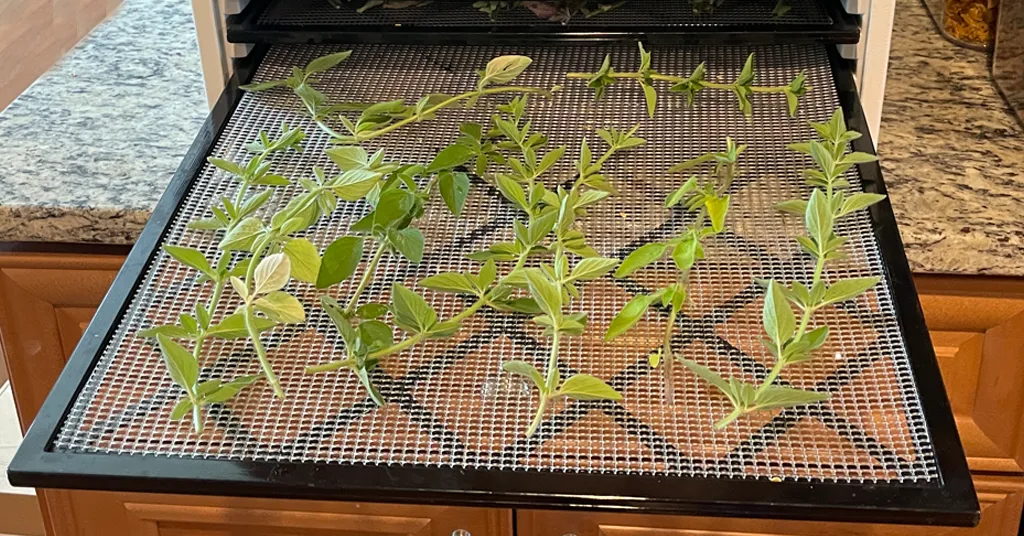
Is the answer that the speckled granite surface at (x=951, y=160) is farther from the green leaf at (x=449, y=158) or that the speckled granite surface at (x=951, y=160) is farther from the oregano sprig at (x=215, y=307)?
the oregano sprig at (x=215, y=307)

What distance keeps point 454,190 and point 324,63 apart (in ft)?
0.86

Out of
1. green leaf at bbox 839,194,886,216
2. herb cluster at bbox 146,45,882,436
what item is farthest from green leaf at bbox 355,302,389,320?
green leaf at bbox 839,194,886,216

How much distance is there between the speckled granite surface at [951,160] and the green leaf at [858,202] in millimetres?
192

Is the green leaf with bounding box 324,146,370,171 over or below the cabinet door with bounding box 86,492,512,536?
over

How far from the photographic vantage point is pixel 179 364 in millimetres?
593

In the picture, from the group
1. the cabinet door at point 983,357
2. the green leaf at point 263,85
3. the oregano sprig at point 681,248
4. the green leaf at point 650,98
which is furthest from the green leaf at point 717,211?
the green leaf at point 263,85

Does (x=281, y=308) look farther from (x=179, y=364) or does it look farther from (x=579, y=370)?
(x=579, y=370)

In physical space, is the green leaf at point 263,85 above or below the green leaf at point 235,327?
above

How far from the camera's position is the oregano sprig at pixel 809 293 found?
57 centimetres

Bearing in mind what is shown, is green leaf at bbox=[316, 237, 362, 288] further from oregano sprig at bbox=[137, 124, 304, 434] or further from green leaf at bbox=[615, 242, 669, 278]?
green leaf at bbox=[615, 242, 669, 278]

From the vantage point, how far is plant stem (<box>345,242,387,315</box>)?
0.66 metres

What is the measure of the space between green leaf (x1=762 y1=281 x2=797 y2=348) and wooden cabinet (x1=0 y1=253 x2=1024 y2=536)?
10 cm

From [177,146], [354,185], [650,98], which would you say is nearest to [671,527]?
[354,185]

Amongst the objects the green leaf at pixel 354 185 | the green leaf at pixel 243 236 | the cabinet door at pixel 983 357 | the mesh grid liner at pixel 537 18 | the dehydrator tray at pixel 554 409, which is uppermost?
the mesh grid liner at pixel 537 18
